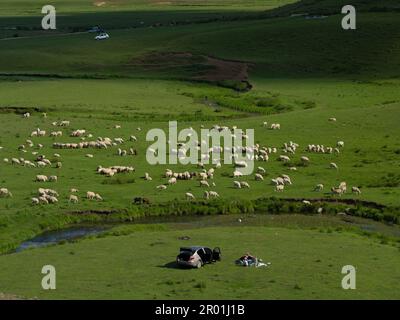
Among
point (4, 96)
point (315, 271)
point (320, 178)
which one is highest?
point (4, 96)

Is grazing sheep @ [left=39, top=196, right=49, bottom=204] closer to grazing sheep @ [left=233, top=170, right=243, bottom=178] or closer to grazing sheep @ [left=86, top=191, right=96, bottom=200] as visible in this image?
grazing sheep @ [left=86, top=191, right=96, bottom=200]

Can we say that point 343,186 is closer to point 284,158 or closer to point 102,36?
point 284,158

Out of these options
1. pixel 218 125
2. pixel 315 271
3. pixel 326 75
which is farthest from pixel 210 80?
pixel 315 271

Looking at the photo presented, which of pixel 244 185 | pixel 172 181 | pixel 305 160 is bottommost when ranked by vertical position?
pixel 244 185

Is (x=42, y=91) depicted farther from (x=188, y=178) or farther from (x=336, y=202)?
(x=336, y=202)

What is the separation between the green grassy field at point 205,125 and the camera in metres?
35.6

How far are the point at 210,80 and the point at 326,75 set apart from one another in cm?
1078

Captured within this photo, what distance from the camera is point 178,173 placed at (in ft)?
174

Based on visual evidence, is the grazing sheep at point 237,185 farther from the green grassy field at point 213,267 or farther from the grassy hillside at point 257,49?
the grassy hillside at point 257,49

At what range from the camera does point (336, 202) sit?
48.7 metres

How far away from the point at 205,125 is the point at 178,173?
1580cm

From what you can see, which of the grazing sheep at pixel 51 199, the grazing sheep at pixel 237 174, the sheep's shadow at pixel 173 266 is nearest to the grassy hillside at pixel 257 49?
the grazing sheep at pixel 237 174

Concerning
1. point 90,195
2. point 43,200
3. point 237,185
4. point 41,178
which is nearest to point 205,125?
point 237,185

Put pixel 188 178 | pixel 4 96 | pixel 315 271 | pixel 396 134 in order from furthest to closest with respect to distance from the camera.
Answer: pixel 4 96
pixel 396 134
pixel 188 178
pixel 315 271
